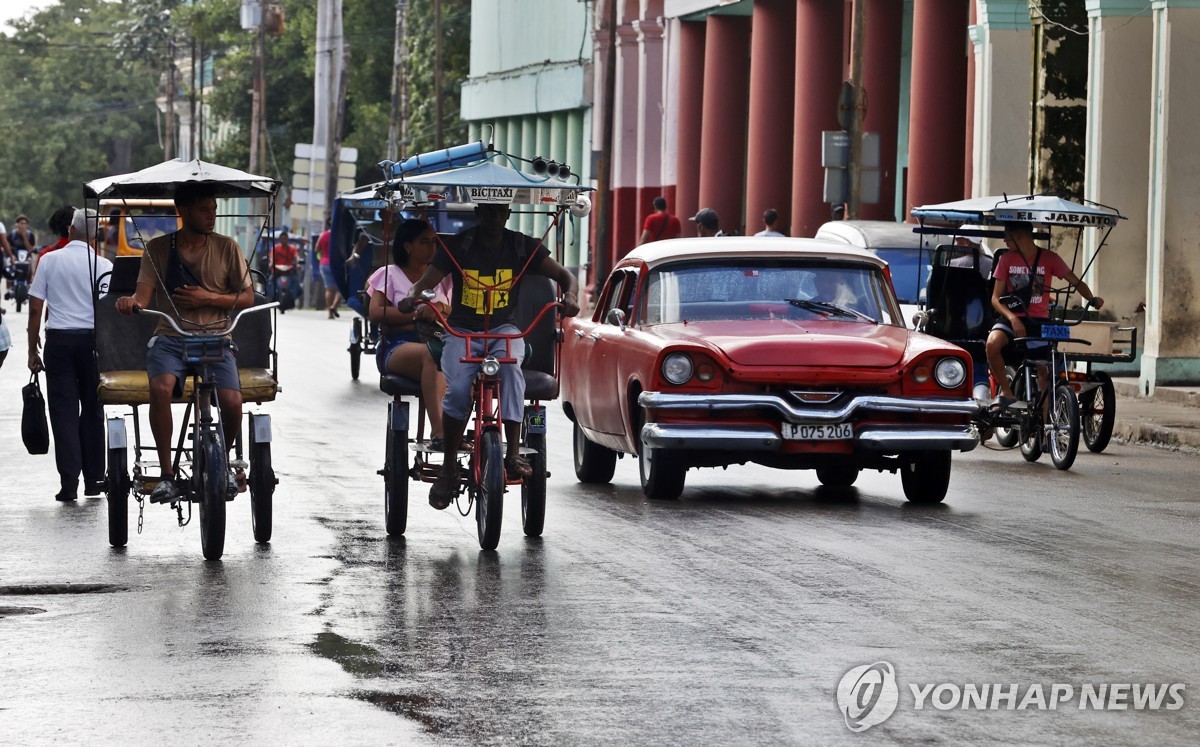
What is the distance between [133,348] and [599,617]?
3979mm

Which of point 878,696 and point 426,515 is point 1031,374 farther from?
point 878,696

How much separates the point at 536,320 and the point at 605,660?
3.53m

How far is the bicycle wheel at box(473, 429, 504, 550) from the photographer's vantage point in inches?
440

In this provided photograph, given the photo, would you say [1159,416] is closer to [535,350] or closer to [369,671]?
[535,350]

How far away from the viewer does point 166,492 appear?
11312mm

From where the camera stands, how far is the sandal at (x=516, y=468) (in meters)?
11.5

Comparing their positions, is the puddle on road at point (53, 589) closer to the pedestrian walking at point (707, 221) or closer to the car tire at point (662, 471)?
the car tire at point (662, 471)

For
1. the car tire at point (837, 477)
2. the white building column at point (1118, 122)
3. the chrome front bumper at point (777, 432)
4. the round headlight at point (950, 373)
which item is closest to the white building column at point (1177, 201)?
the white building column at point (1118, 122)

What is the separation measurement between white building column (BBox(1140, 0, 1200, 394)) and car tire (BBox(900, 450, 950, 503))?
396 inches

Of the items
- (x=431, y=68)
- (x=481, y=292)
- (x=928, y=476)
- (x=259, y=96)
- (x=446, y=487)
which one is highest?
(x=431, y=68)

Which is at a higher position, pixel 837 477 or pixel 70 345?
pixel 70 345

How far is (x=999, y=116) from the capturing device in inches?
1156

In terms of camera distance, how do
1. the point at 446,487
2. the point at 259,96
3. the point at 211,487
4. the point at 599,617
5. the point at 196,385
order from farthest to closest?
the point at 259,96
the point at 446,487
the point at 196,385
the point at 211,487
the point at 599,617

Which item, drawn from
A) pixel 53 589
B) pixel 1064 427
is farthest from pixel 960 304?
pixel 53 589
